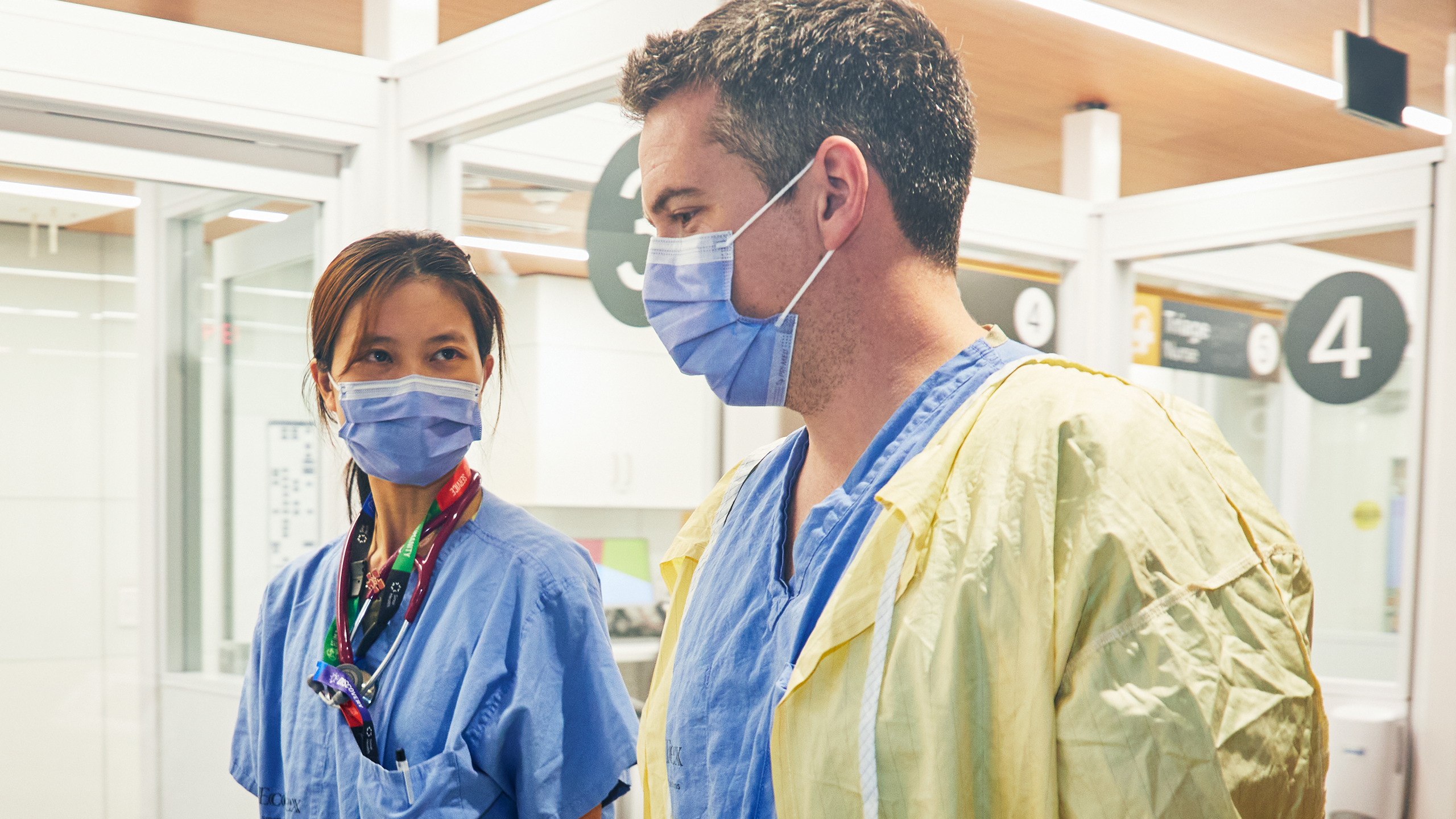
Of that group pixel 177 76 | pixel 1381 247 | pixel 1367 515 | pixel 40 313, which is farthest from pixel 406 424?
pixel 1367 515

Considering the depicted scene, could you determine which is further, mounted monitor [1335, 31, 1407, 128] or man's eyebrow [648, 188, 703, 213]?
mounted monitor [1335, 31, 1407, 128]

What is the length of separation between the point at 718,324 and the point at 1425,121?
20.2 ft

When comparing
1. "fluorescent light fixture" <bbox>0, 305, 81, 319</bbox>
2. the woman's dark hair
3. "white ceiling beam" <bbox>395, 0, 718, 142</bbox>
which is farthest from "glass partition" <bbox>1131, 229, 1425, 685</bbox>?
"fluorescent light fixture" <bbox>0, 305, 81, 319</bbox>

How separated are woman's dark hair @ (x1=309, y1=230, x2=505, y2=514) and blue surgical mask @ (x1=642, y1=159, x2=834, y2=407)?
2.25 feet

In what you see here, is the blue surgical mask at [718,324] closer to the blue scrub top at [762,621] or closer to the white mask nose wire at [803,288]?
the white mask nose wire at [803,288]

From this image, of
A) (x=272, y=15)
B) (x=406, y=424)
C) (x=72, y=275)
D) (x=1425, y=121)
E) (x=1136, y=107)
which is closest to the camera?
(x=406, y=424)

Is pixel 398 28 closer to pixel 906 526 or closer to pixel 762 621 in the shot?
pixel 762 621

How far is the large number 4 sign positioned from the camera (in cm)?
405

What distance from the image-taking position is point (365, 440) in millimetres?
1840

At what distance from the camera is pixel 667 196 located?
121cm

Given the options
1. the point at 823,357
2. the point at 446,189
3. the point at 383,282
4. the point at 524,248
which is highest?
the point at 446,189

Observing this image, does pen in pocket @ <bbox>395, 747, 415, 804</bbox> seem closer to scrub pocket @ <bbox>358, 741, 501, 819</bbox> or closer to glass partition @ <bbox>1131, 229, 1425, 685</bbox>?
scrub pocket @ <bbox>358, 741, 501, 819</bbox>

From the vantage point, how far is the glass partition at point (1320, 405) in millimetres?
3969

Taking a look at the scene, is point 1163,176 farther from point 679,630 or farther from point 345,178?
point 679,630
